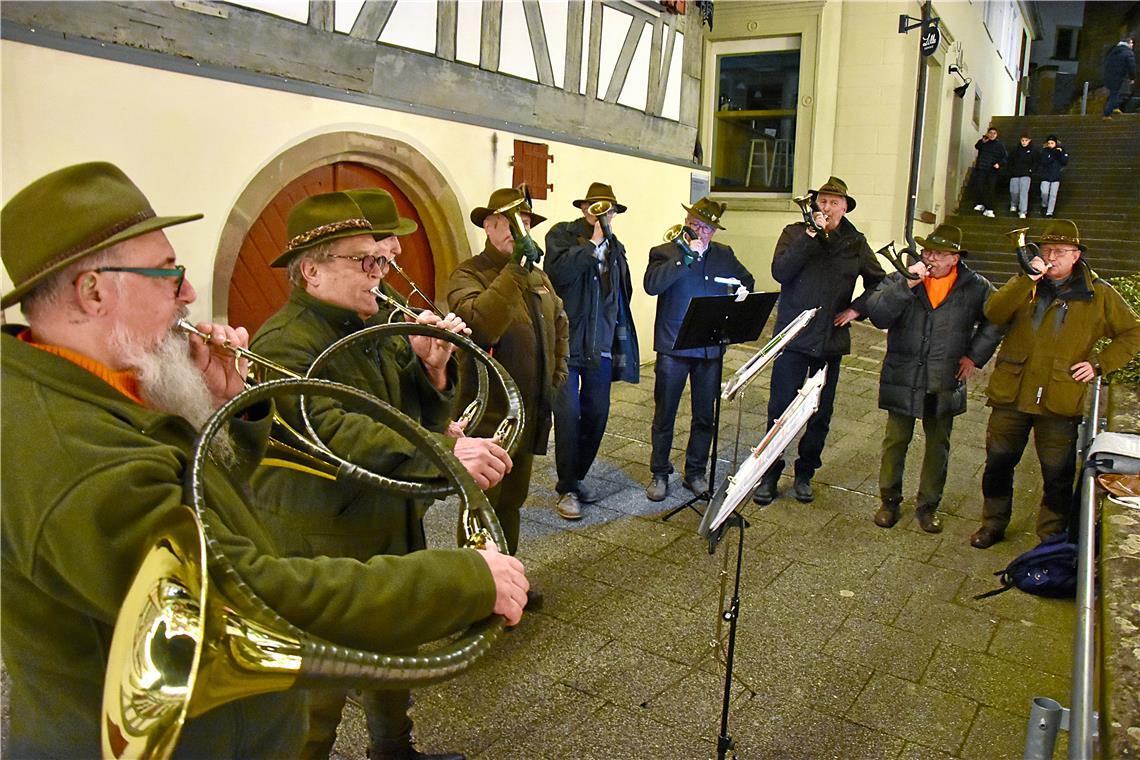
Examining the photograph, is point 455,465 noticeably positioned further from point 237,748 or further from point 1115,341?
point 1115,341

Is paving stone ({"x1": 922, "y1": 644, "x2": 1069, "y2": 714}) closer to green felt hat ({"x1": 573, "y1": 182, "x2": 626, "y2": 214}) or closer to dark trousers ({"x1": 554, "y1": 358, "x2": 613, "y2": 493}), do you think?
dark trousers ({"x1": 554, "y1": 358, "x2": 613, "y2": 493})

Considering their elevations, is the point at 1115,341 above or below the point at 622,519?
above

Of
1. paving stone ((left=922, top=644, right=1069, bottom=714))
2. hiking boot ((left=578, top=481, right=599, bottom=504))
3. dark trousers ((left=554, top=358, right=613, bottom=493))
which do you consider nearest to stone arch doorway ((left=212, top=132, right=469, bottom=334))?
dark trousers ((left=554, top=358, right=613, bottom=493))

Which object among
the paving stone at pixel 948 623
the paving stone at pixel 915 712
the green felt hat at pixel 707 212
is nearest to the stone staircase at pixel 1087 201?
the green felt hat at pixel 707 212

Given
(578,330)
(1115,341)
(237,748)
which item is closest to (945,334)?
(1115,341)

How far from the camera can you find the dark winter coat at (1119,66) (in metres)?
19.1

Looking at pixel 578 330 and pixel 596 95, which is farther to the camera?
pixel 596 95

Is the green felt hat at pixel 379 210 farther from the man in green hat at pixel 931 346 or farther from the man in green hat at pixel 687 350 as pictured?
the man in green hat at pixel 931 346

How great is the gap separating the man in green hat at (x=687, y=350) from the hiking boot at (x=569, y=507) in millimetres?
599

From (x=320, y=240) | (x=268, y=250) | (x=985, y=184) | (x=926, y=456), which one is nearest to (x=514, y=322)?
(x=320, y=240)

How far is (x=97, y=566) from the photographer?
1.20 m

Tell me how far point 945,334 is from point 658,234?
5016 mm

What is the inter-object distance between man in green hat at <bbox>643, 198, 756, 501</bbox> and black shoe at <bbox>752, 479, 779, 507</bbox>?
0.35 metres

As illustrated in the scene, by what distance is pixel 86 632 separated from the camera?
134 centimetres
